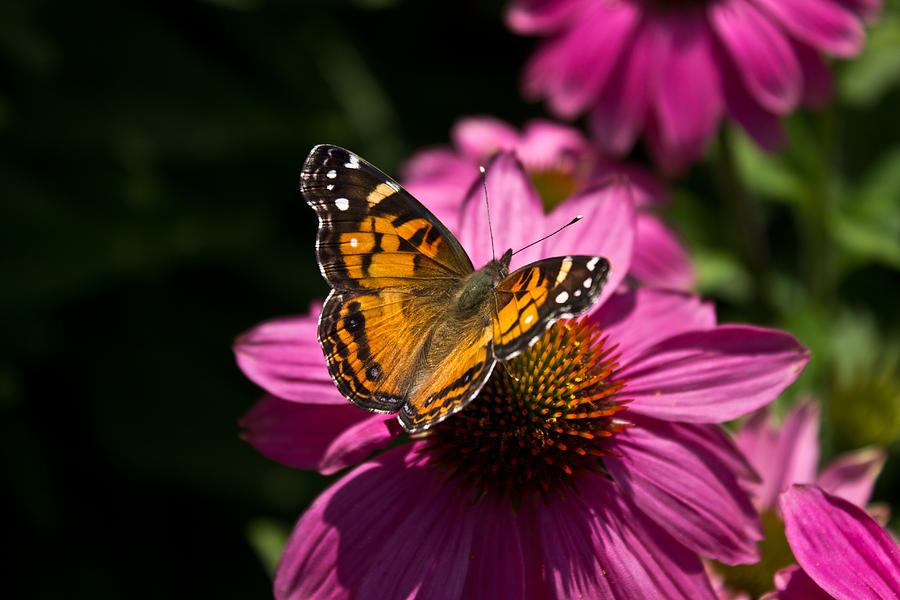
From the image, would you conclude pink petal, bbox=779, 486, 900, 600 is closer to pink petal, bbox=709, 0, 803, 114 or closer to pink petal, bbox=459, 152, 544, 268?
pink petal, bbox=459, 152, 544, 268

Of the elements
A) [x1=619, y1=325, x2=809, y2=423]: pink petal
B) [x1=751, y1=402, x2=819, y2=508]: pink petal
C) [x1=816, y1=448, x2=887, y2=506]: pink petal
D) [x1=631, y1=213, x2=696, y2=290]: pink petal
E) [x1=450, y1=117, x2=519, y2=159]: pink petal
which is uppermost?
[x1=450, y1=117, x2=519, y2=159]: pink petal

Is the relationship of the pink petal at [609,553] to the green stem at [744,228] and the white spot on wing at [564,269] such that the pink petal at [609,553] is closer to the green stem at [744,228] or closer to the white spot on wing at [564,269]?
the white spot on wing at [564,269]

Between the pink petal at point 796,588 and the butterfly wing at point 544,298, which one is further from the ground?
the butterfly wing at point 544,298

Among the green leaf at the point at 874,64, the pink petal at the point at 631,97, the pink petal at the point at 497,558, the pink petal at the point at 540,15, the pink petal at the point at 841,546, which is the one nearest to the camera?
the pink petal at the point at 841,546

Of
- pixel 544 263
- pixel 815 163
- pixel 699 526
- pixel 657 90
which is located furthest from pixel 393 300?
pixel 815 163

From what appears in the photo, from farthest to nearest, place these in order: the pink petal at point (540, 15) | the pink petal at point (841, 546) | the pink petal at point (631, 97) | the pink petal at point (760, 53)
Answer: the pink petal at point (540, 15) < the pink petal at point (631, 97) < the pink petal at point (760, 53) < the pink petal at point (841, 546)

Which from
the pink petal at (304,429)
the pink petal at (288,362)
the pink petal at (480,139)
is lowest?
the pink petal at (304,429)

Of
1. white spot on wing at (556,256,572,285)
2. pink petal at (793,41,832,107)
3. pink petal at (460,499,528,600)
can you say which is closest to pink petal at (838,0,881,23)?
pink petal at (793,41,832,107)

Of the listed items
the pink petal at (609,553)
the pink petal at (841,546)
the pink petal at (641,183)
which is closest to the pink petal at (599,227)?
the pink petal at (609,553)
